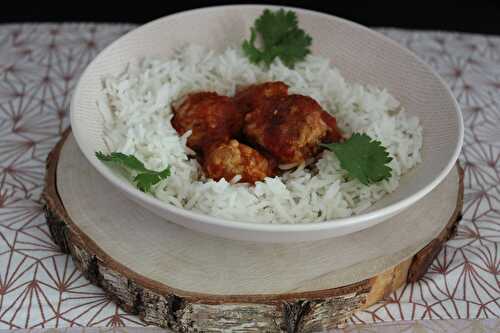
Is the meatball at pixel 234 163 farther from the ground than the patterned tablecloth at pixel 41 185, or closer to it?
farther from the ground

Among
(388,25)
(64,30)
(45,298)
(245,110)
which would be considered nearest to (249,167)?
(245,110)

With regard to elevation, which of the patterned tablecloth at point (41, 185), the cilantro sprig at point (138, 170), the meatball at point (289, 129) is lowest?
the patterned tablecloth at point (41, 185)

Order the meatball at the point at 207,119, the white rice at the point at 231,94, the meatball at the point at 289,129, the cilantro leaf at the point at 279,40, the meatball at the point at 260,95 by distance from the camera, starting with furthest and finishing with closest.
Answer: the cilantro leaf at the point at 279,40
the meatball at the point at 260,95
the meatball at the point at 207,119
the meatball at the point at 289,129
the white rice at the point at 231,94

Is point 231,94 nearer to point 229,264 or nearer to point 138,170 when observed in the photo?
point 138,170

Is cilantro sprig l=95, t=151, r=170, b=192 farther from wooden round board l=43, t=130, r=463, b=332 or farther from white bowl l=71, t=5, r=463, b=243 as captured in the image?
wooden round board l=43, t=130, r=463, b=332

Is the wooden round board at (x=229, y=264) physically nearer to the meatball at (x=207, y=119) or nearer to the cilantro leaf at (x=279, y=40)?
the meatball at (x=207, y=119)

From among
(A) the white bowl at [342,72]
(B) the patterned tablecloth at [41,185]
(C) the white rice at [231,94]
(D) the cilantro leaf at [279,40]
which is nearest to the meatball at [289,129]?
(C) the white rice at [231,94]

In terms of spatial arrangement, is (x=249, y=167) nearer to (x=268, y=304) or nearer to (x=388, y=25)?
(x=268, y=304)

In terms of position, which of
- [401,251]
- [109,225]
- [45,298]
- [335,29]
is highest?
[335,29]
